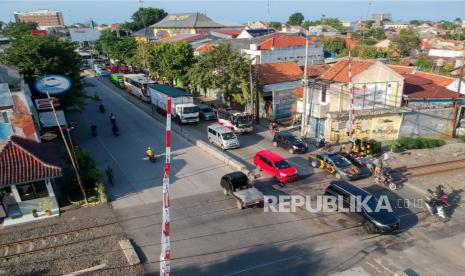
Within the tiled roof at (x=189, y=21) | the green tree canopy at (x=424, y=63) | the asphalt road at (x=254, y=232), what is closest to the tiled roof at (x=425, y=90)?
the asphalt road at (x=254, y=232)

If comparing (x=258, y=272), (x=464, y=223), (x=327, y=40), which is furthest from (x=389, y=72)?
(x=327, y=40)

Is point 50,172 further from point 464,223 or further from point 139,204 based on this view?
point 464,223

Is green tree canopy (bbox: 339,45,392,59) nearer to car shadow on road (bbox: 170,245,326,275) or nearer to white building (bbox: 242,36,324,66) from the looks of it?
white building (bbox: 242,36,324,66)

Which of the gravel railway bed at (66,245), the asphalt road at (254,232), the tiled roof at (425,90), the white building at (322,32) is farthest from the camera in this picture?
the white building at (322,32)

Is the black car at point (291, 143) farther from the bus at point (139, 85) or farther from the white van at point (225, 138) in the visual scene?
the bus at point (139, 85)

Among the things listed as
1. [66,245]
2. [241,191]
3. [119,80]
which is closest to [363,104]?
[241,191]

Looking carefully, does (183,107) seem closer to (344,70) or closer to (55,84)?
(55,84)
